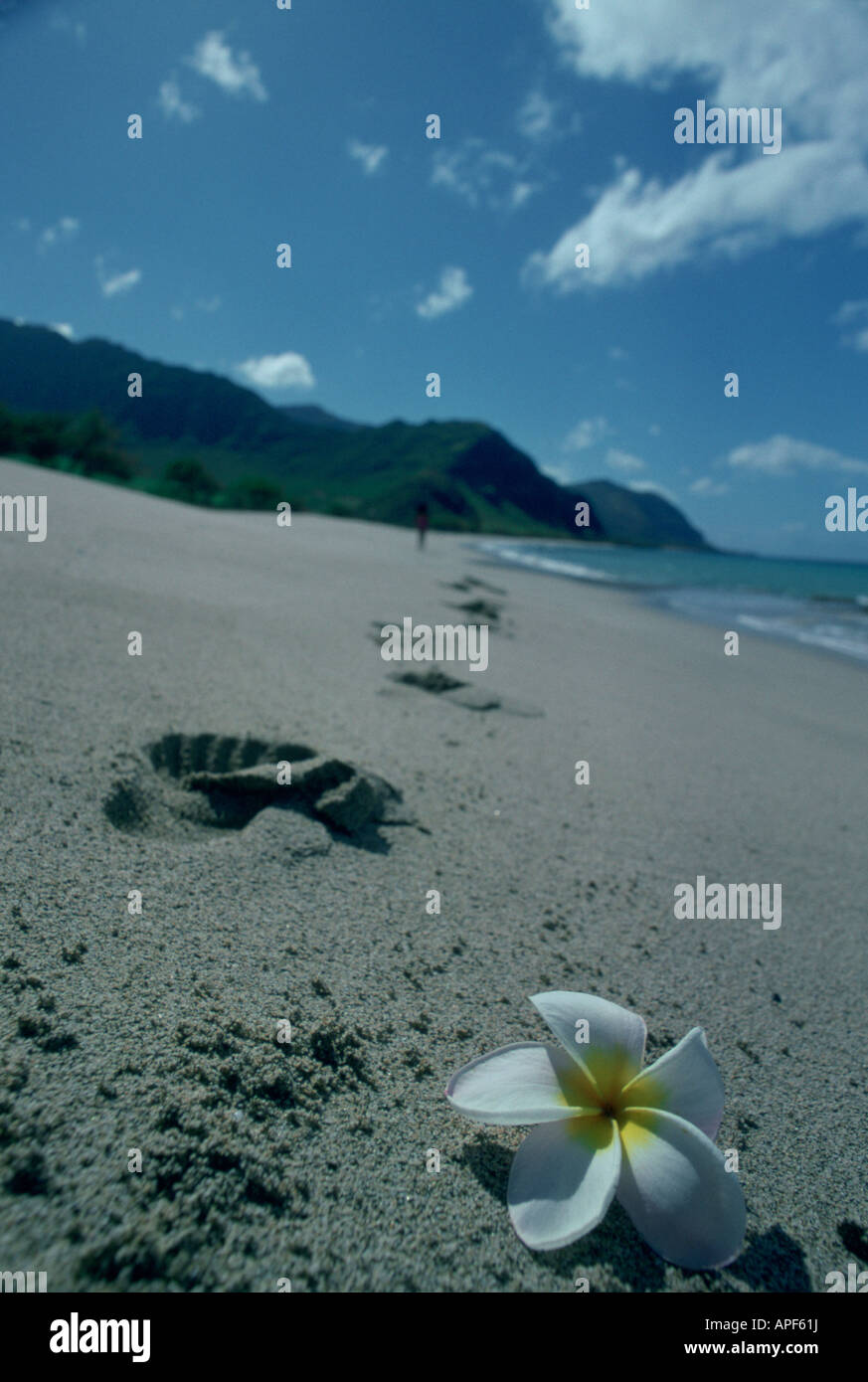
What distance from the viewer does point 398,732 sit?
10.5ft

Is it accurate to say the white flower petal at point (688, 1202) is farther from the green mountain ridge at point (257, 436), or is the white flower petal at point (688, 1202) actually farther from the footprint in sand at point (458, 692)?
the green mountain ridge at point (257, 436)

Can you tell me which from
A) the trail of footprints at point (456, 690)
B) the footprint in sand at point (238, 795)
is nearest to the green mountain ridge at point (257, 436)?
the trail of footprints at point (456, 690)

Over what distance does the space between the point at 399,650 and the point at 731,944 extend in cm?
340

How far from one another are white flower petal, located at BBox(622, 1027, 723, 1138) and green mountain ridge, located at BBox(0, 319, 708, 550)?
13292cm

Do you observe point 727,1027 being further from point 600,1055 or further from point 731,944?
point 600,1055

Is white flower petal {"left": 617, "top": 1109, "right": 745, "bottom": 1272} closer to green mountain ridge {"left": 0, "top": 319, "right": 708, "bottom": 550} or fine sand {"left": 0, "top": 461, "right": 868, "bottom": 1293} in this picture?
fine sand {"left": 0, "top": 461, "right": 868, "bottom": 1293}

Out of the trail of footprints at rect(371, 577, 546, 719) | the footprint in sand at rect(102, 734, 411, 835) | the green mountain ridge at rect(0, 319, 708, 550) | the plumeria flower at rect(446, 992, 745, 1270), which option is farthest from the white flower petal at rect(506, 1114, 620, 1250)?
the green mountain ridge at rect(0, 319, 708, 550)

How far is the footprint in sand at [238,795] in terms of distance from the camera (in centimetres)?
202

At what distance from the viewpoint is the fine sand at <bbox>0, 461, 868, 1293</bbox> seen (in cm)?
98

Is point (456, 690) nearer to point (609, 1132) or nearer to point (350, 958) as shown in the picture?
point (350, 958)

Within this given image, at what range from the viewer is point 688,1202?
3.31 ft

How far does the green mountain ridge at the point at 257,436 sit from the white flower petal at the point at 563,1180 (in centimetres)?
13299

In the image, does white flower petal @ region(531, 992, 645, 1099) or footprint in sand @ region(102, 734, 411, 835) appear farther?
footprint in sand @ region(102, 734, 411, 835)

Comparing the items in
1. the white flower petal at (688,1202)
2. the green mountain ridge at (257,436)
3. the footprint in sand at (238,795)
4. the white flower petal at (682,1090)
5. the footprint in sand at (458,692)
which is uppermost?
the green mountain ridge at (257,436)
